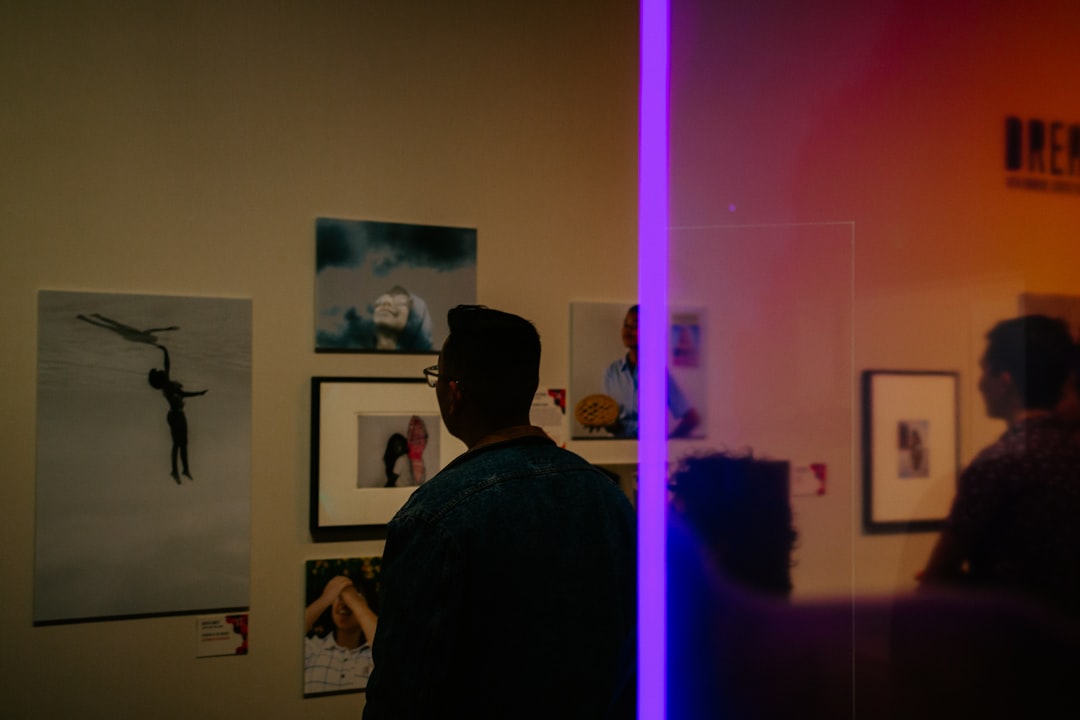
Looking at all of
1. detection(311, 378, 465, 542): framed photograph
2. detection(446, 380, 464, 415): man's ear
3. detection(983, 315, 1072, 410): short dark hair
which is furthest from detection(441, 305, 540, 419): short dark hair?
detection(983, 315, 1072, 410): short dark hair

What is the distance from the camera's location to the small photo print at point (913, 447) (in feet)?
1.01

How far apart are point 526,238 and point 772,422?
1.96 metres

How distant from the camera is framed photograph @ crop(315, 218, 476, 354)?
6.73ft

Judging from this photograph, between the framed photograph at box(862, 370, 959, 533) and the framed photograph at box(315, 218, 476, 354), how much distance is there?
1.86 m

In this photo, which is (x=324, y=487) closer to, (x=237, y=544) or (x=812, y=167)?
(x=237, y=544)

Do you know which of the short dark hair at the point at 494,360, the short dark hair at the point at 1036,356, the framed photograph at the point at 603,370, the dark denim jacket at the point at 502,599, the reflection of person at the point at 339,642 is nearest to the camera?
the short dark hair at the point at 1036,356

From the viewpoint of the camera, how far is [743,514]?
13.4 inches

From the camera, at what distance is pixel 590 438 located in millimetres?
2297

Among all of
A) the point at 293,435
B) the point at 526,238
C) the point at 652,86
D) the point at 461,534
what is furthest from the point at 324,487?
the point at 652,86

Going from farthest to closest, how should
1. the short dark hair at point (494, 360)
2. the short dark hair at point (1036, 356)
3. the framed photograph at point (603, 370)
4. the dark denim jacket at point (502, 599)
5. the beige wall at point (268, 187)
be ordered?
the framed photograph at point (603, 370) < the beige wall at point (268, 187) < the short dark hair at point (494, 360) < the dark denim jacket at point (502, 599) < the short dark hair at point (1036, 356)

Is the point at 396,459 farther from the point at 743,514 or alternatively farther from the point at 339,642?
the point at 743,514

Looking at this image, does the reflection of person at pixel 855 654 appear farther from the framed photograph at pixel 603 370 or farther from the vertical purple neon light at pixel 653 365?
the framed photograph at pixel 603 370

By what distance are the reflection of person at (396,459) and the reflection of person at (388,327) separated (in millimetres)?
245

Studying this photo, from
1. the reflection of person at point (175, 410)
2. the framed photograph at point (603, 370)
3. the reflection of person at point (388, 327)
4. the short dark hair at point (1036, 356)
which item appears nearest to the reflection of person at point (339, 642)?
the reflection of person at point (175, 410)
